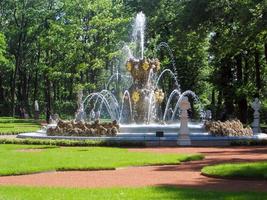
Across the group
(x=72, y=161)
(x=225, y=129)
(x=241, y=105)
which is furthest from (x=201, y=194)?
(x=241, y=105)

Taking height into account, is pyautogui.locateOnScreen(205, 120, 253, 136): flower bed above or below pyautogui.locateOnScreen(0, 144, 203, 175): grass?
above

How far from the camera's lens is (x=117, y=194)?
1144 centimetres

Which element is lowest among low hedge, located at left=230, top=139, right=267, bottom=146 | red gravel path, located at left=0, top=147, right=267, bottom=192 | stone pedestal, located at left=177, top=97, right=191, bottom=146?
red gravel path, located at left=0, top=147, right=267, bottom=192

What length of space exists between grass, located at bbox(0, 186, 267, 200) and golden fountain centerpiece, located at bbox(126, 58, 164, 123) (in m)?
23.1

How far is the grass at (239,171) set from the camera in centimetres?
1498

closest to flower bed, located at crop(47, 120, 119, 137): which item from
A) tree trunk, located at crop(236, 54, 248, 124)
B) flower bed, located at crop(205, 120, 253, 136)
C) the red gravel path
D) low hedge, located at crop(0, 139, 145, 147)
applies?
low hedge, located at crop(0, 139, 145, 147)

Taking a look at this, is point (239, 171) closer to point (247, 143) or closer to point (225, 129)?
point (247, 143)

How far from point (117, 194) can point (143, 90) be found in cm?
2448

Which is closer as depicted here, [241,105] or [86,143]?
[86,143]

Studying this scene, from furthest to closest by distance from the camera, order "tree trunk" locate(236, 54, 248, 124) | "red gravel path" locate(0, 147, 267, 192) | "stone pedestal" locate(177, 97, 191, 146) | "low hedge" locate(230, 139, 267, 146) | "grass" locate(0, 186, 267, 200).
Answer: "tree trunk" locate(236, 54, 248, 124)
"low hedge" locate(230, 139, 267, 146)
"stone pedestal" locate(177, 97, 191, 146)
"red gravel path" locate(0, 147, 267, 192)
"grass" locate(0, 186, 267, 200)

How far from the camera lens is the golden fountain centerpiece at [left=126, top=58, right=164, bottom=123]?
117ft

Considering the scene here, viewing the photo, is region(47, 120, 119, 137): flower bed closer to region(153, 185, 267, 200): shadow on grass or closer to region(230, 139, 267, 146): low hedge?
region(230, 139, 267, 146): low hedge

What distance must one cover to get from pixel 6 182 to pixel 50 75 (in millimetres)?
45421

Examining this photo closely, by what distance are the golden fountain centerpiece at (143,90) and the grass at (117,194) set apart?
23.1 metres
